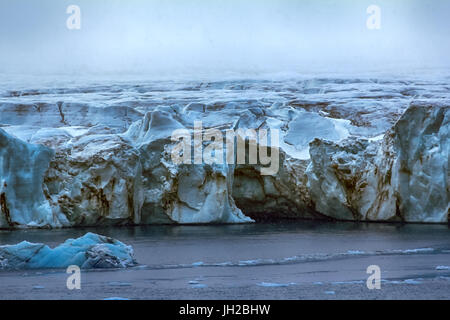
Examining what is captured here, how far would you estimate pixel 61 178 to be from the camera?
2006 centimetres

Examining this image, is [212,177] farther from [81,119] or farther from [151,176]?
[81,119]

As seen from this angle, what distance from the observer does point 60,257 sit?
12734mm

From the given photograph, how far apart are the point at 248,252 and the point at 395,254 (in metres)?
2.56

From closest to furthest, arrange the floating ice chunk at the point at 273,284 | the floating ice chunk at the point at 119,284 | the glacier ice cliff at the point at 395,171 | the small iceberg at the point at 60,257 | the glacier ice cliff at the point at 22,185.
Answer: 1. the floating ice chunk at the point at 119,284
2. the floating ice chunk at the point at 273,284
3. the small iceberg at the point at 60,257
4. the glacier ice cliff at the point at 22,185
5. the glacier ice cliff at the point at 395,171

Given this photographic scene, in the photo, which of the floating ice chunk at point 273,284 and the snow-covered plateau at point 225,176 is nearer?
the floating ice chunk at point 273,284

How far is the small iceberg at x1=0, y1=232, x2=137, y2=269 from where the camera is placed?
41.2 feet

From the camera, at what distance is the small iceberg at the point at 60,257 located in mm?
12570

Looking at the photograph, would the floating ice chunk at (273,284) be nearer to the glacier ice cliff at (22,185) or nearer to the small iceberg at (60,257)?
the small iceberg at (60,257)

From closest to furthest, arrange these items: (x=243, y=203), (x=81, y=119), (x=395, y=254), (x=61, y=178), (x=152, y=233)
→ (x=395, y=254)
(x=152, y=233)
(x=61, y=178)
(x=243, y=203)
(x=81, y=119)

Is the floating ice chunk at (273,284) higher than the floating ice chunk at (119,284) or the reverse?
the reverse

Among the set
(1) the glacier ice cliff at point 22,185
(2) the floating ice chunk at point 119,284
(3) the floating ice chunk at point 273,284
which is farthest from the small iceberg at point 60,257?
(1) the glacier ice cliff at point 22,185

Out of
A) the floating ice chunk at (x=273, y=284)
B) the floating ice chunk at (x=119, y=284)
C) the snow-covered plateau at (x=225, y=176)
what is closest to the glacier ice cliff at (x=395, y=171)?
the snow-covered plateau at (x=225, y=176)

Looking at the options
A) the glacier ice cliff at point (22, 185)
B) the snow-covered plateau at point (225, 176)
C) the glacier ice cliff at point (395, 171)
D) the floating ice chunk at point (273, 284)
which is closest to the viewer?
the floating ice chunk at point (273, 284)
